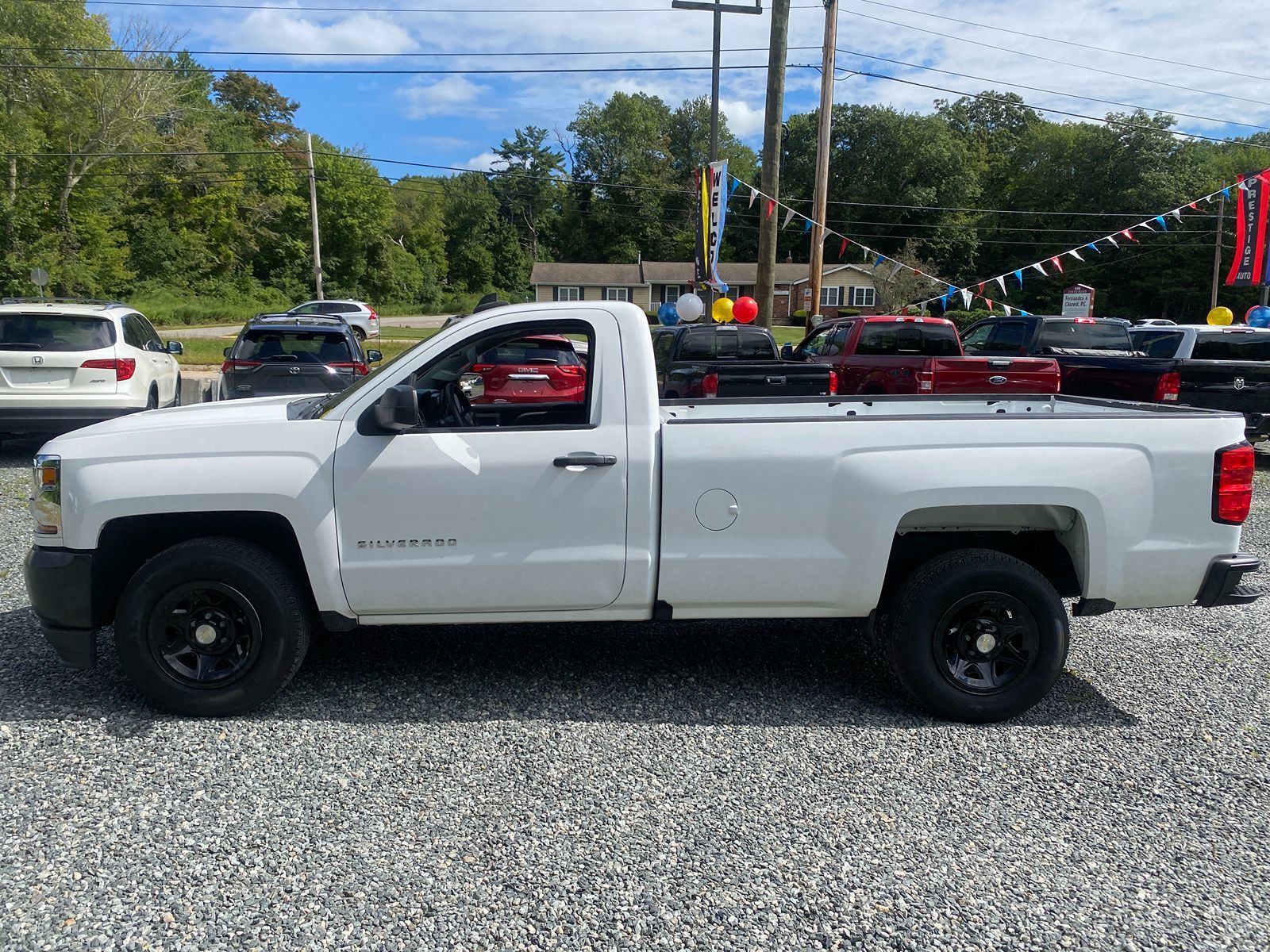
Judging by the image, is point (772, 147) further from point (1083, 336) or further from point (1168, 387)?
point (1168, 387)

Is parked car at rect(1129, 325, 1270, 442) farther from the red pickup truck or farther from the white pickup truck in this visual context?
the white pickup truck

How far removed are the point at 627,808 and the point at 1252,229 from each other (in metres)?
25.1

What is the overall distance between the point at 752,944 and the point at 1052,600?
2276 mm

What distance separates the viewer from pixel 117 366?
1081 cm

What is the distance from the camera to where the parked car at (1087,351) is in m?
11.8

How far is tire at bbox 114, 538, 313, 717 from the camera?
13.7 ft

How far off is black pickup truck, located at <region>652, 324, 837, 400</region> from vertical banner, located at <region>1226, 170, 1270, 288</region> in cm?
1518

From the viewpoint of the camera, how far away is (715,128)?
2162cm

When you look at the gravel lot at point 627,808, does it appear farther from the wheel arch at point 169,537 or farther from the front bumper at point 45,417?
the front bumper at point 45,417

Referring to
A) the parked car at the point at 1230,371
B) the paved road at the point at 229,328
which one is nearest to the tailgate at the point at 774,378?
the parked car at the point at 1230,371

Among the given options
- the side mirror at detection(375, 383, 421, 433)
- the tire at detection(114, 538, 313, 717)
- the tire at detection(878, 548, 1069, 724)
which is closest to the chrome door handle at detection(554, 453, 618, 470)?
the side mirror at detection(375, 383, 421, 433)

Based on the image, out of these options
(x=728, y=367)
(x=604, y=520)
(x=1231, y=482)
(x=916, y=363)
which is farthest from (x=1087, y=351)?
(x=604, y=520)

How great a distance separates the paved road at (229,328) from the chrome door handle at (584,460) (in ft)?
125

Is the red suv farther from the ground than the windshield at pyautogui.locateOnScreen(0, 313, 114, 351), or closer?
closer
